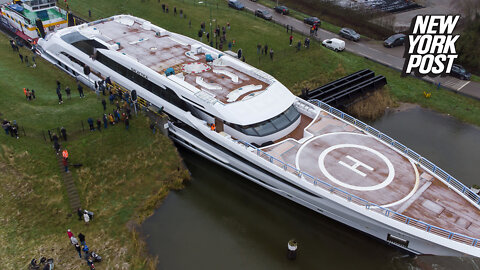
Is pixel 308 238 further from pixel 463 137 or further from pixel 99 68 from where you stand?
pixel 99 68

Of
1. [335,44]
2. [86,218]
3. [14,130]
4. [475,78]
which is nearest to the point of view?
[86,218]

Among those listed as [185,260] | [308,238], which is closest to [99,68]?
[185,260]

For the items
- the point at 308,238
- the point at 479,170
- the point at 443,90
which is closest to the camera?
the point at 308,238

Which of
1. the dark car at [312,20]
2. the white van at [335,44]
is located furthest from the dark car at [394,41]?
the dark car at [312,20]

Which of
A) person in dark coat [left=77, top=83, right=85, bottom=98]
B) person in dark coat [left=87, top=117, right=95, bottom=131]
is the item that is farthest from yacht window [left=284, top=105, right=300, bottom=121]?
person in dark coat [left=77, top=83, right=85, bottom=98]

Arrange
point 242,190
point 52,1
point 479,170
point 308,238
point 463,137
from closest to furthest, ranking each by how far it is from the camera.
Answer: point 308,238
point 242,190
point 479,170
point 463,137
point 52,1

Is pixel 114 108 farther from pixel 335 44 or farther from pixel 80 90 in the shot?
pixel 335 44

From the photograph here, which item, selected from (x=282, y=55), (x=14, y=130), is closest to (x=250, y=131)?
(x=14, y=130)
